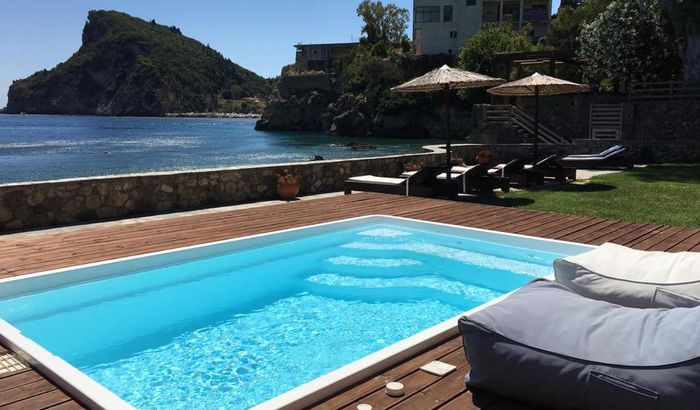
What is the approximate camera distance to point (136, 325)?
15.7ft

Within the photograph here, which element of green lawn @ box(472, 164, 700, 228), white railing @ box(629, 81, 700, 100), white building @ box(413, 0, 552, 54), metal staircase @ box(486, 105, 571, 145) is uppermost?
white building @ box(413, 0, 552, 54)

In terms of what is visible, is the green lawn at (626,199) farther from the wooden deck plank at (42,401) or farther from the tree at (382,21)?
the tree at (382,21)

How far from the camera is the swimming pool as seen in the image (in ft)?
12.8

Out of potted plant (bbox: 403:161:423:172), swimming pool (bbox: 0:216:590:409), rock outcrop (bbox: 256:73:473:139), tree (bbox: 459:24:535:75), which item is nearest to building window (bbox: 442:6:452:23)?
rock outcrop (bbox: 256:73:473:139)

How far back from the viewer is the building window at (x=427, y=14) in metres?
59.3

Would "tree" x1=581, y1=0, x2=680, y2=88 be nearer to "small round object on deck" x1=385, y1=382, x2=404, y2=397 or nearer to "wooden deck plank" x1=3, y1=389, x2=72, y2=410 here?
"small round object on deck" x1=385, y1=382, x2=404, y2=397

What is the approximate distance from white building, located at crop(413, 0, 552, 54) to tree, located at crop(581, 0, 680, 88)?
33529 mm

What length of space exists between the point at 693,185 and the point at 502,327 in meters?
12.1

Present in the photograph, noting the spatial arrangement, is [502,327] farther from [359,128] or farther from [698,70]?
[359,128]

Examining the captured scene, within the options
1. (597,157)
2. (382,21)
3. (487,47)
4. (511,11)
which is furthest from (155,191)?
(382,21)

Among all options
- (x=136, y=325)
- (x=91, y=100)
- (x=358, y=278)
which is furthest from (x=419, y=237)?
(x=91, y=100)

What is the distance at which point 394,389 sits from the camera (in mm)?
2703

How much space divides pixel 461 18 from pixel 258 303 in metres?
58.8

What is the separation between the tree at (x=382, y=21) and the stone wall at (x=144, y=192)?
216ft
